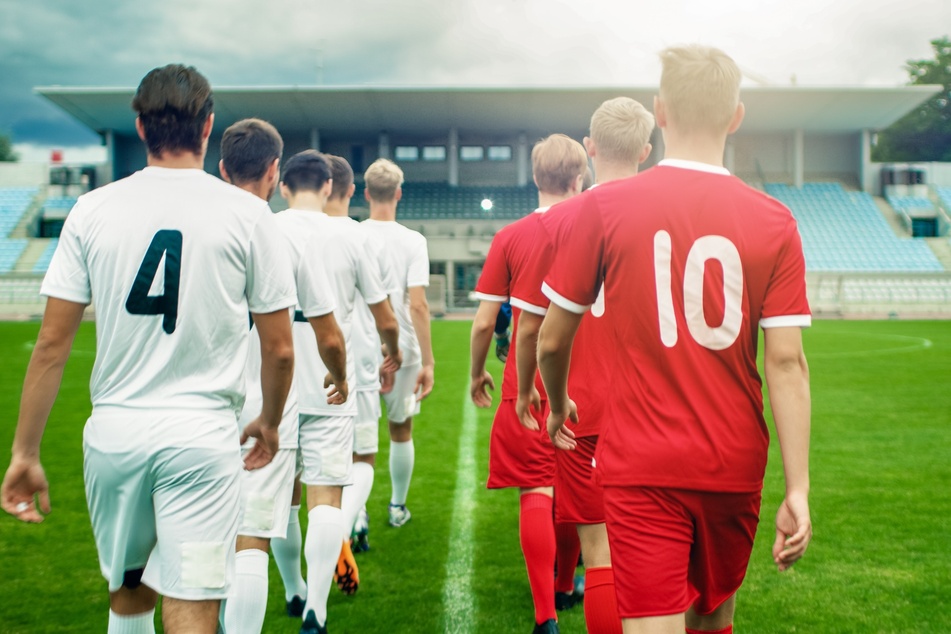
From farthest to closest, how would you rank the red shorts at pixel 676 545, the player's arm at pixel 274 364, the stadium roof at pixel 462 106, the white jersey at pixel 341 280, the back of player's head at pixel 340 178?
the stadium roof at pixel 462 106, the back of player's head at pixel 340 178, the white jersey at pixel 341 280, the player's arm at pixel 274 364, the red shorts at pixel 676 545

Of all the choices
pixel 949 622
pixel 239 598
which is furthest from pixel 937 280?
pixel 239 598

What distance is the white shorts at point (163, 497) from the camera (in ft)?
7.34

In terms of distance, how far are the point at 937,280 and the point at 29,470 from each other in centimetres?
3595

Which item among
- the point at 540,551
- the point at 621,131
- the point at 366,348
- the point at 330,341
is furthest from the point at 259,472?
the point at 621,131

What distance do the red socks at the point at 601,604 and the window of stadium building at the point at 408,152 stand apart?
40.6 metres

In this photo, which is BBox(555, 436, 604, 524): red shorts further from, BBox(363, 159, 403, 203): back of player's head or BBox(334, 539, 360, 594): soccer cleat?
BBox(363, 159, 403, 203): back of player's head

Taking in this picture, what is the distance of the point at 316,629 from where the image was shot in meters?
3.62

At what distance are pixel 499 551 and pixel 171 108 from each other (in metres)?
3.49

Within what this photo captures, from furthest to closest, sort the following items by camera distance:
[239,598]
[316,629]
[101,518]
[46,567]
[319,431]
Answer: [46,567] → [319,431] → [316,629] → [239,598] → [101,518]

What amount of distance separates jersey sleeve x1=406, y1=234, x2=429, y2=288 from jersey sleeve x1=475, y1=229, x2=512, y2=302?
5.40ft

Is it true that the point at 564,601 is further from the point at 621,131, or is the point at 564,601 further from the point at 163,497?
the point at 163,497

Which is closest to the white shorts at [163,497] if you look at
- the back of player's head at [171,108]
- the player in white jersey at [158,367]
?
the player in white jersey at [158,367]

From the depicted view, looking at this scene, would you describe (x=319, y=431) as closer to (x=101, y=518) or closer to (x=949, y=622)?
(x=101, y=518)

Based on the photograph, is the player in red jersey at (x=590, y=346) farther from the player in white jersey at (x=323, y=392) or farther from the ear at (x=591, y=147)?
the player in white jersey at (x=323, y=392)
